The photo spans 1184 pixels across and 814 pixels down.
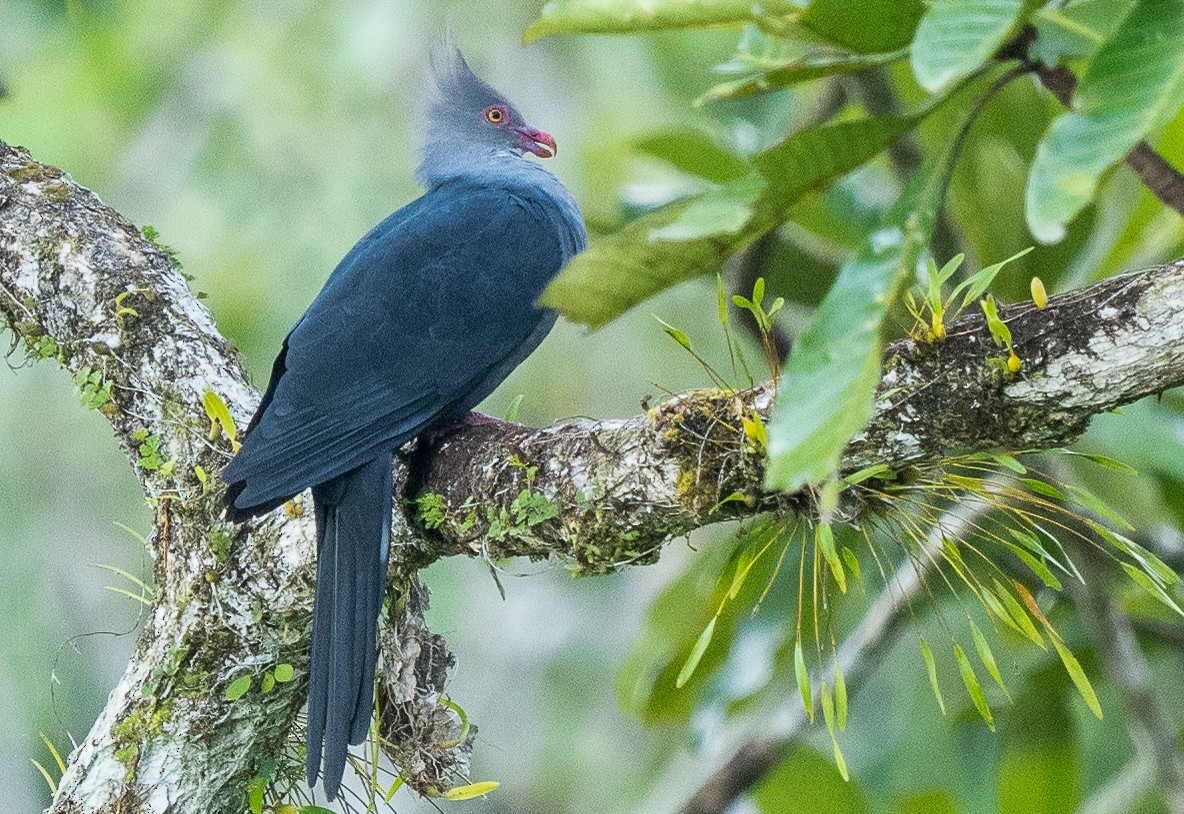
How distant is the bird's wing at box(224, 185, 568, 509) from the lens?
7.66ft

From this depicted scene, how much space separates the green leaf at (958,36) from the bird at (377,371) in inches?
55.1

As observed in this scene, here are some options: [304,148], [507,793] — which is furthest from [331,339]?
[507,793]

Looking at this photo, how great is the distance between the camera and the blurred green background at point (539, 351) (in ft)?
11.0

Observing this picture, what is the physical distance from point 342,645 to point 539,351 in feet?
13.7

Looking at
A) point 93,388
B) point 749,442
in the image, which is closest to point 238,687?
point 93,388

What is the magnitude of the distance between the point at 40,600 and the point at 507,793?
9.62ft

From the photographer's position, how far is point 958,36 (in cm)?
93

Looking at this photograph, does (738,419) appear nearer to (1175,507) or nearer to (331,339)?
(331,339)

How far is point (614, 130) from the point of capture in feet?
19.5

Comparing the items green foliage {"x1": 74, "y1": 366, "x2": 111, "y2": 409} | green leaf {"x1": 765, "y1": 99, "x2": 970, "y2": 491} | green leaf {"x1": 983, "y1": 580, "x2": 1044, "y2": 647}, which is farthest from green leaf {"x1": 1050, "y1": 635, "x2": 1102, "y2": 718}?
green foliage {"x1": 74, "y1": 366, "x2": 111, "y2": 409}

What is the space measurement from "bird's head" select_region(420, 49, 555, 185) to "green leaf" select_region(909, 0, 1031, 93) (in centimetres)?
258

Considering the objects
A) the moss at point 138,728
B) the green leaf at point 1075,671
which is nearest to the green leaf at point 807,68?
the green leaf at point 1075,671

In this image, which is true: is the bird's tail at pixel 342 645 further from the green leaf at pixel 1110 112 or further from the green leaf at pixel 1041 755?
the green leaf at pixel 1041 755

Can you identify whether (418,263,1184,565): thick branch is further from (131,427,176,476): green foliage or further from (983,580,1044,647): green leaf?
(131,427,176,476): green foliage
